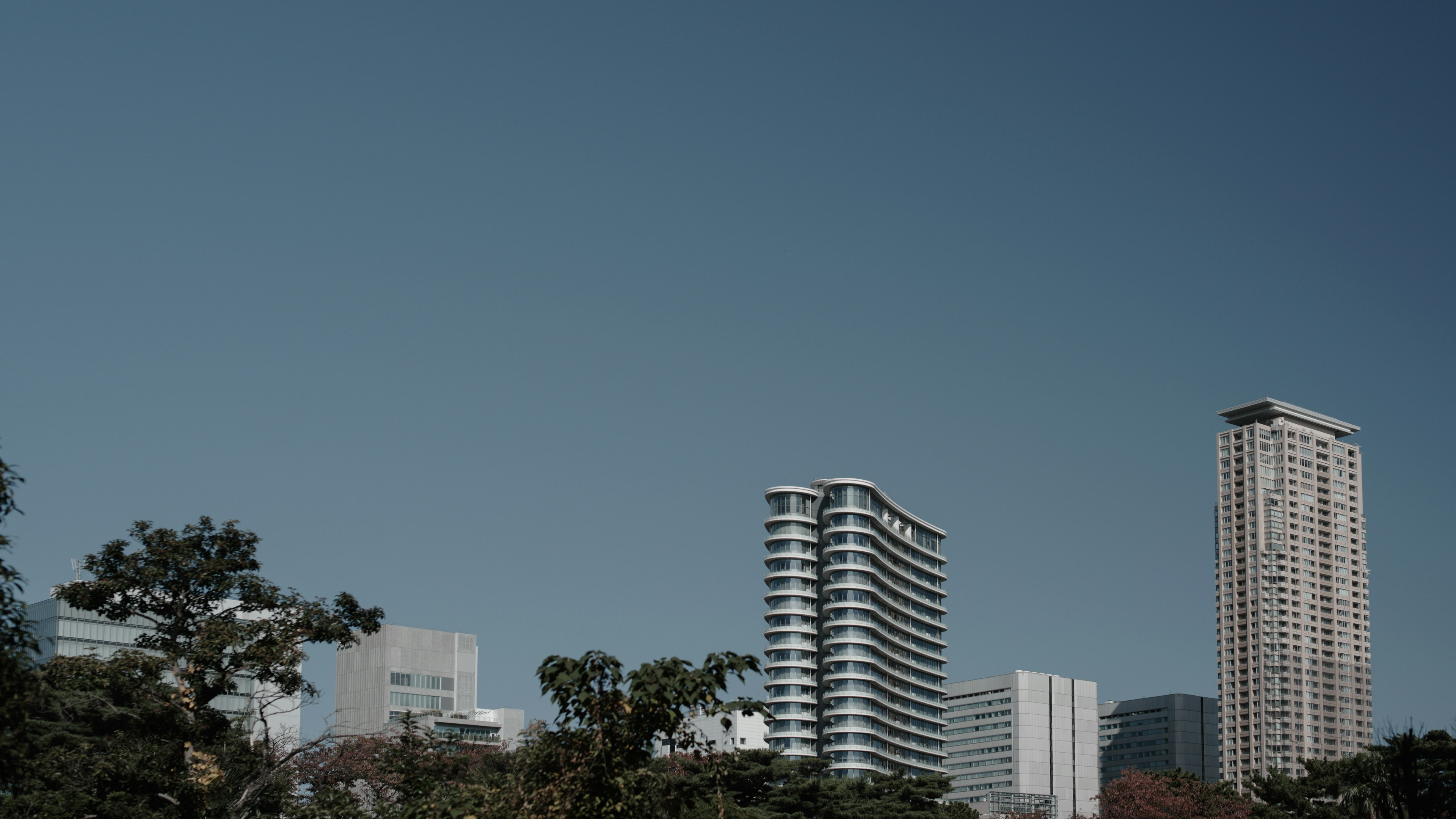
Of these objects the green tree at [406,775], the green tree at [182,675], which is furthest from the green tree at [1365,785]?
the green tree at [182,675]

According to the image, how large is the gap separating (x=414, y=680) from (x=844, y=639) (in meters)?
54.9

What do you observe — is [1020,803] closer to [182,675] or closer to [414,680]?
[414,680]

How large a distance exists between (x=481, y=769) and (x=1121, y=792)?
75963mm

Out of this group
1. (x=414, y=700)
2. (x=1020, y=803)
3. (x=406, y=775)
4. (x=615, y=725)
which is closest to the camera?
(x=615, y=725)

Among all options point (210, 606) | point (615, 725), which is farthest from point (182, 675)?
point (615, 725)

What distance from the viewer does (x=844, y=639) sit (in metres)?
171

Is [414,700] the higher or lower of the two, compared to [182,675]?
lower

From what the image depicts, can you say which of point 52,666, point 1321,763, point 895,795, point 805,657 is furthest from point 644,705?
point 805,657

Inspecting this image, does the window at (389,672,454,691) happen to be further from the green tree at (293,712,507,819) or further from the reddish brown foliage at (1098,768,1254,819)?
the green tree at (293,712,507,819)

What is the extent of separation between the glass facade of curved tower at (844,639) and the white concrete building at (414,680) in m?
37.2

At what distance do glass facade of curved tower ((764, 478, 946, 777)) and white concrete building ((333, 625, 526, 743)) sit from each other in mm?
37216

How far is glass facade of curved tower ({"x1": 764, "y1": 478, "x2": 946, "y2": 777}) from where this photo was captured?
551ft

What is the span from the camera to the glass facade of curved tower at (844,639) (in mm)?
167875

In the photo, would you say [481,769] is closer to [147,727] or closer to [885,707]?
[147,727]
